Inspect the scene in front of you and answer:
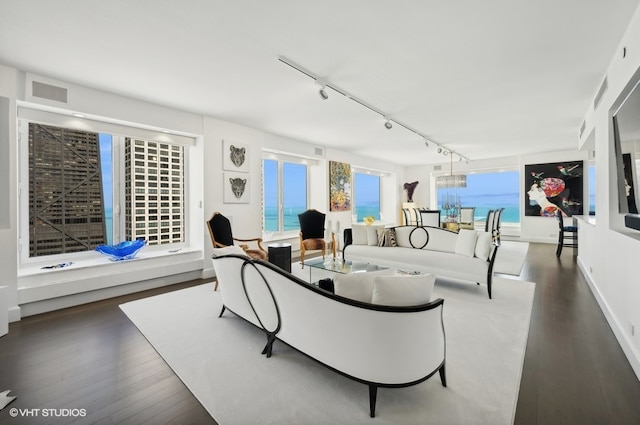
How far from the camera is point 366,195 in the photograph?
972 cm

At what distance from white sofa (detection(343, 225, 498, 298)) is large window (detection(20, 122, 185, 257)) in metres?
3.28

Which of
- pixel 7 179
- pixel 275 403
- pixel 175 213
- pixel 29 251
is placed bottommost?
pixel 275 403

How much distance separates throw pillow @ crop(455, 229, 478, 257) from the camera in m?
3.81

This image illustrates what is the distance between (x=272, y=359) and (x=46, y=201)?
374 cm

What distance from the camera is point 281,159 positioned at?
655 cm

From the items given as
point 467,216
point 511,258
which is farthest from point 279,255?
point 467,216

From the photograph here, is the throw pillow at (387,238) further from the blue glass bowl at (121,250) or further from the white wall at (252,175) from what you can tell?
the blue glass bowl at (121,250)

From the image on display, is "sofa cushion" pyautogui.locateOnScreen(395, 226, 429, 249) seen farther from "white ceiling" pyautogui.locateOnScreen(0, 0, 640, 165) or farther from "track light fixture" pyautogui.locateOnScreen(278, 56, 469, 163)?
"white ceiling" pyautogui.locateOnScreen(0, 0, 640, 165)

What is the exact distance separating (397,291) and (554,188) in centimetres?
886

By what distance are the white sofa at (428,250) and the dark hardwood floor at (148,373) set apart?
79cm

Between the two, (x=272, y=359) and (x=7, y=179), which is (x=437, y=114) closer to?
(x=272, y=359)

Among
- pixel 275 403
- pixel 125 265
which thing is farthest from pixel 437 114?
pixel 125 265

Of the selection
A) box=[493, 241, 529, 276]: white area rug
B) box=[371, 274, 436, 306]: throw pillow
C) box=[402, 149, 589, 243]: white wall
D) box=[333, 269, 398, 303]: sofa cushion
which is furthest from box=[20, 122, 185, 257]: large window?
box=[402, 149, 589, 243]: white wall

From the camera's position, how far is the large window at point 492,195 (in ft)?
29.5
